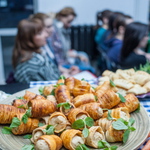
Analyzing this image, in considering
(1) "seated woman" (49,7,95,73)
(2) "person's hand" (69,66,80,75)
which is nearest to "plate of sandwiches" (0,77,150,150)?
(2) "person's hand" (69,66,80,75)

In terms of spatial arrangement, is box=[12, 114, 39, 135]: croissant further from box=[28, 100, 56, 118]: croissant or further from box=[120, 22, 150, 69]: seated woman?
box=[120, 22, 150, 69]: seated woman

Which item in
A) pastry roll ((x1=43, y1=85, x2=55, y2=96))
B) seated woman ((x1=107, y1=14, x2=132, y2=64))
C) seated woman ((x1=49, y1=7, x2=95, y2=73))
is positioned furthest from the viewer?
seated woman ((x1=49, y1=7, x2=95, y2=73))

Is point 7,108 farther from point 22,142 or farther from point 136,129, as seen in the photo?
point 136,129

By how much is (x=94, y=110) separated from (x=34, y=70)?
5.08ft

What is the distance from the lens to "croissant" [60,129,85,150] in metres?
1.05

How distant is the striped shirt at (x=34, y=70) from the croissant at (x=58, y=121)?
58.2 inches

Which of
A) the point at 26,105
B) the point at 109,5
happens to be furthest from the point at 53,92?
the point at 109,5

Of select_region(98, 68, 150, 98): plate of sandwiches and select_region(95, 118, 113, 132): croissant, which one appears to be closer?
select_region(95, 118, 113, 132): croissant

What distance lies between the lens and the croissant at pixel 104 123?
1.16 meters

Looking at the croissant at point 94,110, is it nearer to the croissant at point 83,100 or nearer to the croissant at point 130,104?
the croissant at point 83,100

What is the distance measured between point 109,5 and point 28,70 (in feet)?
13.4

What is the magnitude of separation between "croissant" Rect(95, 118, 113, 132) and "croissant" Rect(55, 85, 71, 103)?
0.20 m

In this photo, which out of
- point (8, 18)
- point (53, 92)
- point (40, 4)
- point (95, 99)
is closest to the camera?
point (95, 99)

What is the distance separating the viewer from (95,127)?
1.12 metres
